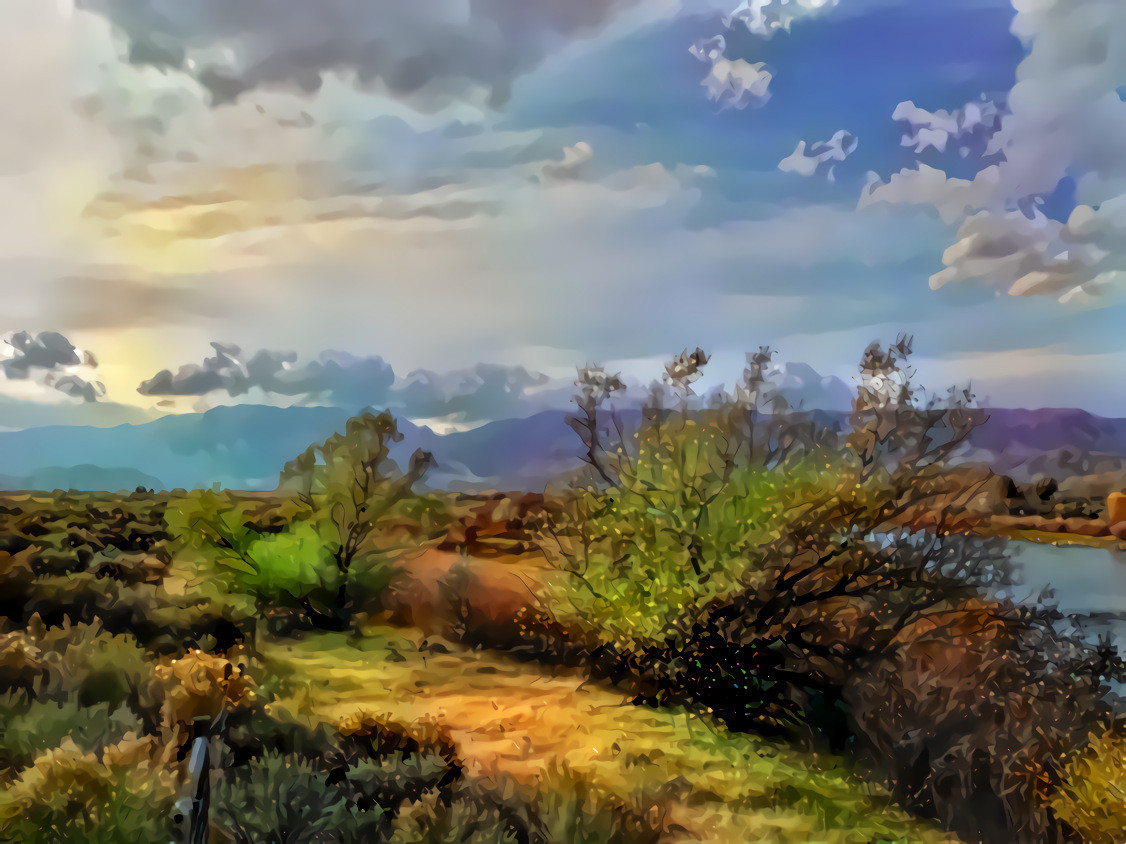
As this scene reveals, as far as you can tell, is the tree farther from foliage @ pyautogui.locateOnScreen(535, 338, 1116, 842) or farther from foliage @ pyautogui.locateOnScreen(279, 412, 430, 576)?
foliage @ pyautogui.locateOnScreen(535, 338, 1116, 842)

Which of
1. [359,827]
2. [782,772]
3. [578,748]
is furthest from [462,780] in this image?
[782,772]

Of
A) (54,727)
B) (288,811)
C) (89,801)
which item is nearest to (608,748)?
(288,811)

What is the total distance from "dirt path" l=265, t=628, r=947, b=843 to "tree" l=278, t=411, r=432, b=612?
13.4ft

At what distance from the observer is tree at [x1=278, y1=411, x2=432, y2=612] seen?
17406 mm

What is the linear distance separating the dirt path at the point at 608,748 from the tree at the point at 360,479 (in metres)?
4.07

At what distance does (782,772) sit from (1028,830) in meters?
2.39

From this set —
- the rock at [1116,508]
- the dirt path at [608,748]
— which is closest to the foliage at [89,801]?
the dirt path at [608,748]

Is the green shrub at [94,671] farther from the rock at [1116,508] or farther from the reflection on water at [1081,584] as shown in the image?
the rock at [1116,508]

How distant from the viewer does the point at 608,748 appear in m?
9.10

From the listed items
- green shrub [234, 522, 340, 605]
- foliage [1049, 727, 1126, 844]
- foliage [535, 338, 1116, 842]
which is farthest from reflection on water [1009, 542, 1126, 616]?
green shrub [234, 522, 340, 605]

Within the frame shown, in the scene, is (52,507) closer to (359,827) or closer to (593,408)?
(593,408)

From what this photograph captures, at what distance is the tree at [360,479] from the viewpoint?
1741 cm

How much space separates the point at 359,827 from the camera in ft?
17.7

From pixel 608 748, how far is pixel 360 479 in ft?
33.2
